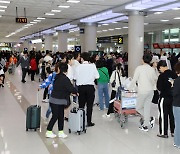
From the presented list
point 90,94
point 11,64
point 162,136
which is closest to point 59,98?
point 90,94

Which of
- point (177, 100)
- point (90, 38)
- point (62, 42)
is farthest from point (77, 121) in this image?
point (62, 42)

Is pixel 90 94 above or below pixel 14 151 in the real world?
above

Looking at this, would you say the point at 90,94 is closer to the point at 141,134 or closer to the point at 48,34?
the point at 141,134

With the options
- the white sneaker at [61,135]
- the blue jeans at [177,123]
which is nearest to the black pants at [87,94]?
the white sneaker at [61,135]

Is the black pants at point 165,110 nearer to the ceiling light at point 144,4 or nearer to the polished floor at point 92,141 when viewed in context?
the polished floor at point 92,141

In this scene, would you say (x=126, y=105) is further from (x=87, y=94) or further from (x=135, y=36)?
(x=135, y=36)

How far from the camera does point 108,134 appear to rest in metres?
6.32

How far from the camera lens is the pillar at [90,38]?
22.3 metres

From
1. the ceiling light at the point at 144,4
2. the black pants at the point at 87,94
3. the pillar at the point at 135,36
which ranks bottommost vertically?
the black pants at the point at 87,94

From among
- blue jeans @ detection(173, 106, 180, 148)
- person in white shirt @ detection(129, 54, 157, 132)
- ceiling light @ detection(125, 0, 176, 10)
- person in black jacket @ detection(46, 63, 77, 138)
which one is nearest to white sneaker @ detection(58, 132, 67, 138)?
person in black jacket @ detection(46, 63, 77, 138)

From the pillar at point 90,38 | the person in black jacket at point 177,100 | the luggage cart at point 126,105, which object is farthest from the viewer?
the pillar at point 90,38

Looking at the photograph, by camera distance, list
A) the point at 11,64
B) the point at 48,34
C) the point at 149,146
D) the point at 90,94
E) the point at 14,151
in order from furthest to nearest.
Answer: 1. the point at 48,34
2. the point at 11,64
3. the point at 90,94
4. the point at 149,146
5. the point at 14,151

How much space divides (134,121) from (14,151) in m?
3.37

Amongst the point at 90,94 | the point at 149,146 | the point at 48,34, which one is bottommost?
the point at 149,146
